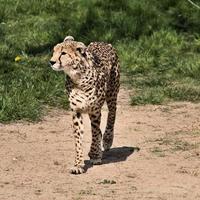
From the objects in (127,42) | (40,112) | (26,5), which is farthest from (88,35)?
(40,112)

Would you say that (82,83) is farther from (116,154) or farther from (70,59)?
(116,154)

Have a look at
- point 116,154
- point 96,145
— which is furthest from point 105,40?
point 96,145

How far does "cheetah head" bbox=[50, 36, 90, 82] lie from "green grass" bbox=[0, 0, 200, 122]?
2.09 m

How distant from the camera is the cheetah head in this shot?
684 centimetres

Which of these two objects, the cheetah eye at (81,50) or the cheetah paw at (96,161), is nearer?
the cheetah eye at (81,50)

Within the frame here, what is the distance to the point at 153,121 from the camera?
9.26 m

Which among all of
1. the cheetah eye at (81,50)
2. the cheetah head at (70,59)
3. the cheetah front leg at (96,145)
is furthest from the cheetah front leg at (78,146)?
the cheetah eye at (81,50)

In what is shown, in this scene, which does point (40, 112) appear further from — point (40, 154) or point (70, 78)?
point (70, 78)

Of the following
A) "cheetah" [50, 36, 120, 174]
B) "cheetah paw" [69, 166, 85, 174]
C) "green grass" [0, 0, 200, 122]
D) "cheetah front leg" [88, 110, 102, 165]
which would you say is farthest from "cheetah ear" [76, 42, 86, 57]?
"green grass" [0, 0, 200, 122]

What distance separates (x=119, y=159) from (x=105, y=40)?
5.73 metres

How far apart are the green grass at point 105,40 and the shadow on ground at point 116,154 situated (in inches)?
55.4

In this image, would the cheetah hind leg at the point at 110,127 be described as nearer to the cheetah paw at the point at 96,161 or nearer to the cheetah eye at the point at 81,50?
the cheetah paw at the point at 96,161

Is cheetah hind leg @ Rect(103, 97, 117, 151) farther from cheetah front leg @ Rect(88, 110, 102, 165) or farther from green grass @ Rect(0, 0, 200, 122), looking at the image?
green grass @ Rect(0, 0, 200, 122)

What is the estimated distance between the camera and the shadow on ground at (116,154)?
759cm
